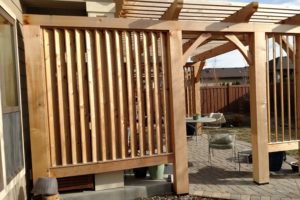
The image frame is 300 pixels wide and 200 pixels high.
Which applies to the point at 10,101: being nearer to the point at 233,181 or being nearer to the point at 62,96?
the point at 62,96

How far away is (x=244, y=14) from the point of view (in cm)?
419

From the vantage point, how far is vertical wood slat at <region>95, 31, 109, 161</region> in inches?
149

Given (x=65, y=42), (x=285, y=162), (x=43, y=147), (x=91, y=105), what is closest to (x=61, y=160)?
(x=43, y=147)

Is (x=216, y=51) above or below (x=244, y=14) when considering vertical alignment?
below

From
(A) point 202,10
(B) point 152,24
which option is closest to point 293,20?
(A) point 202,10

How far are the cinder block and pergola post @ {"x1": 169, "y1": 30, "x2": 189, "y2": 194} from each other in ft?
2.59

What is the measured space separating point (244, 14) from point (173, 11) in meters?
1.09

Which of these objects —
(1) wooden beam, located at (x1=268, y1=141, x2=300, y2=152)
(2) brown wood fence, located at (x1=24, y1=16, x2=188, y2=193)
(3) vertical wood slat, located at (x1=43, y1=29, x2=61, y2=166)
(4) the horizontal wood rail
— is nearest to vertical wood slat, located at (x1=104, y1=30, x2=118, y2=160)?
(2) brown wood fence, located at (x1=24, y1=16, x2=188, y2=193)

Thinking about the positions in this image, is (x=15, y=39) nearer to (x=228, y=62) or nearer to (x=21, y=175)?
(x=21, y=175)

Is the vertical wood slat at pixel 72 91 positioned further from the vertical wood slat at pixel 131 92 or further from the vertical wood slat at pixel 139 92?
the vertical wood slat at pixel 139 92

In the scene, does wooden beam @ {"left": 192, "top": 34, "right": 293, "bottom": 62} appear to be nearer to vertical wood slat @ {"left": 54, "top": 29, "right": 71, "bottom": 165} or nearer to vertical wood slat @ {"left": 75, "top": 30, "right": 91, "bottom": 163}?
vertical wood slat @ {"left": 75, "top": 30, "right": 91, "bottom": 163}

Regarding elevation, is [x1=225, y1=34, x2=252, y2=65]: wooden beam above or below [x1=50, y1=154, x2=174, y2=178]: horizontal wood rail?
above

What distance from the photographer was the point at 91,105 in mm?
3756

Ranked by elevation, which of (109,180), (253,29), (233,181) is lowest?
(233,181)
